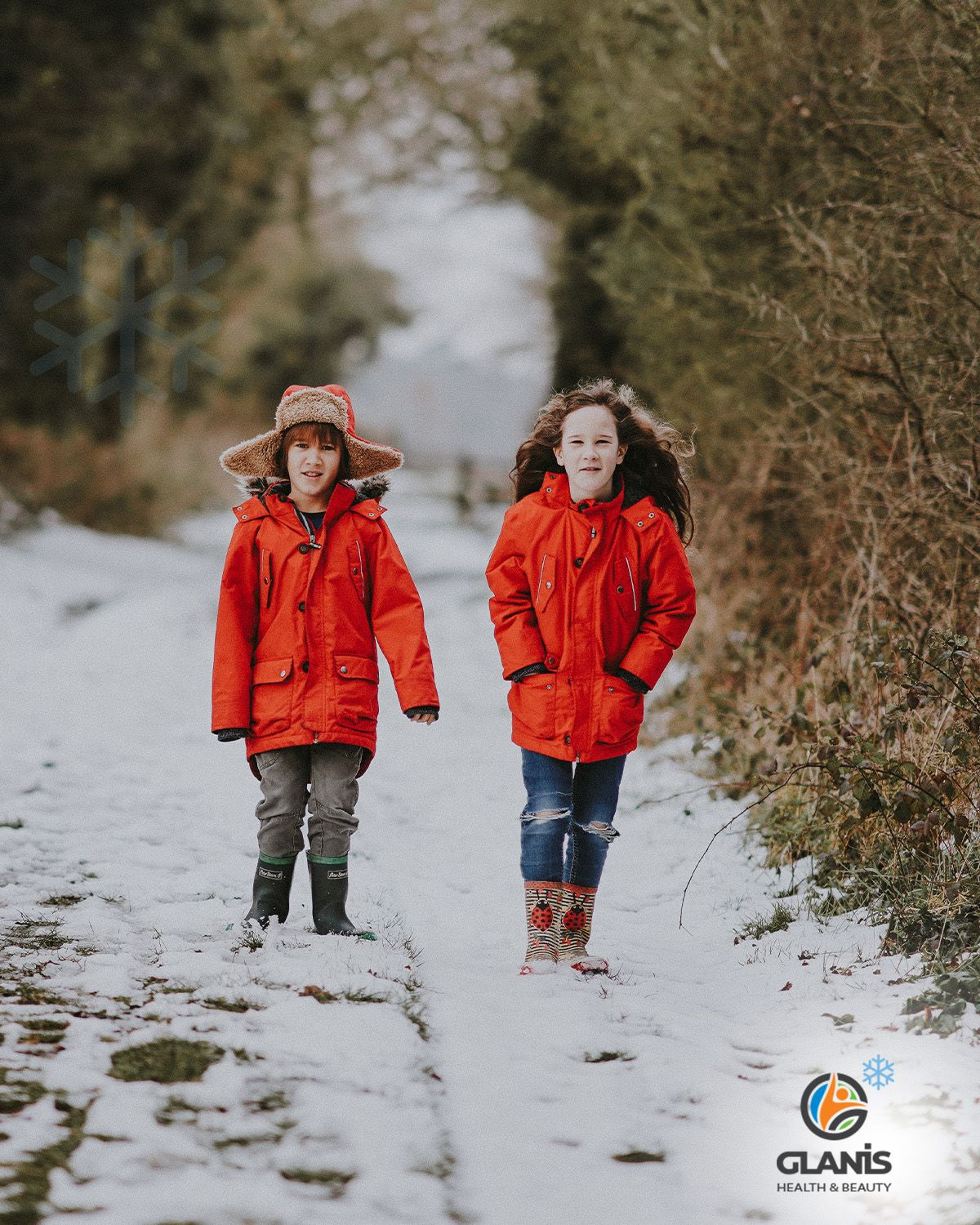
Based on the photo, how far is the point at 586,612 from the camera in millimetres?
3975

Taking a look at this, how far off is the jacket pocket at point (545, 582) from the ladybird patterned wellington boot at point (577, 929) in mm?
904

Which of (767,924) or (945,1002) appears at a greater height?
(767,924)

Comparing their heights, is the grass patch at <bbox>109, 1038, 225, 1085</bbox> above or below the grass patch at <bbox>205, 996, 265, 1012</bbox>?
below

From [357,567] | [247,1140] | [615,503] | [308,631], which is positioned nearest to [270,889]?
[308,631]

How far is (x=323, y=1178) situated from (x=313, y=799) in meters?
1.71

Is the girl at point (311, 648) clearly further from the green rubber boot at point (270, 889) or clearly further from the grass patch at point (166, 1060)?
the grass patch at point (166, 1060)

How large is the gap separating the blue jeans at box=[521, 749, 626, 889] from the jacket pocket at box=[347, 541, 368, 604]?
75 cm

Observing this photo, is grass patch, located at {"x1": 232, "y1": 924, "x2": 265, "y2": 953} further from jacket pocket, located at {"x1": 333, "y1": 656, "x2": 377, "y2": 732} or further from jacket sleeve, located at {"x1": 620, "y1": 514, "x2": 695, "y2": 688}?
jacket sleeve, located at {"x1": 620, "y1": 514, "x2": 695, "y2": 688}

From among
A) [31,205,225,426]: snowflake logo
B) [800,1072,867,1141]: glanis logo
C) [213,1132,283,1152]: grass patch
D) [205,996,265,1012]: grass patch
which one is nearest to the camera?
[213,1132,283,1152]: grass patch

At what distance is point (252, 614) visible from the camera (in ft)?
13.8

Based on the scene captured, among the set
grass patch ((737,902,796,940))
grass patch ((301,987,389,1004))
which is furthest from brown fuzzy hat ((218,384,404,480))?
grass patch ((737,902,796,940))

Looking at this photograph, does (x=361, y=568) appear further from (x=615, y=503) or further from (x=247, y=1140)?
(x=247, y=1140)

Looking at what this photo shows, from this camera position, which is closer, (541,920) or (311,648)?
(541,920)

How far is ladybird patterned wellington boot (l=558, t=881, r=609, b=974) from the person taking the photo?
4004 millimetres
